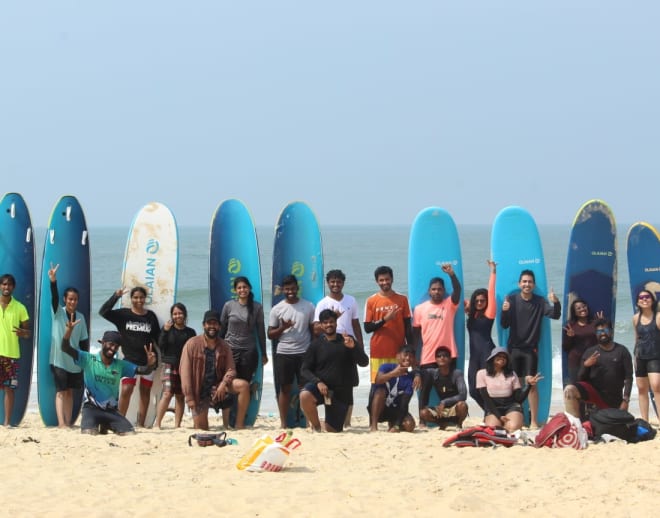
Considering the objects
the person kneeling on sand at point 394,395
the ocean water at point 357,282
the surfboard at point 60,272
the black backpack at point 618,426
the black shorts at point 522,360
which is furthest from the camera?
the ocean water at point 357,282

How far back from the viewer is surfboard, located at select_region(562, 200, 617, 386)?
8.56 m

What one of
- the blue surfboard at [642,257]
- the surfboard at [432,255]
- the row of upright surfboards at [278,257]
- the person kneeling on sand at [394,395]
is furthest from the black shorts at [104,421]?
the blue surfboard at [642,257]

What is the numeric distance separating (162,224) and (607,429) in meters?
4.09

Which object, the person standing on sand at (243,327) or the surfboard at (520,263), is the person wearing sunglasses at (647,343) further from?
the person standing on sand at (243,327)

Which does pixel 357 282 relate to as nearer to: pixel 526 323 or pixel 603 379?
pixel 526 323

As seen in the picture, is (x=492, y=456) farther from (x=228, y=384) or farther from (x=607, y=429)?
(x=228, y=384)

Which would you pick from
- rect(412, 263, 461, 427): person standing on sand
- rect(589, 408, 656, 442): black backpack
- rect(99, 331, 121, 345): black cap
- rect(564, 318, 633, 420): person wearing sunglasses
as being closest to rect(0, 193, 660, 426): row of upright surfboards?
rect(412, 263, 461, 427): person standing on sand

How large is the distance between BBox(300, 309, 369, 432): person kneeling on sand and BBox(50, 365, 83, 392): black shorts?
1.85m

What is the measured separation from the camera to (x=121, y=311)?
25.9ft

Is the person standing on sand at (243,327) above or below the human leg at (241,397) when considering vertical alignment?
above

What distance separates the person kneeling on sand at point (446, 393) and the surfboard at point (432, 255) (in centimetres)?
63

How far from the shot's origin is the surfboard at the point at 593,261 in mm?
8562

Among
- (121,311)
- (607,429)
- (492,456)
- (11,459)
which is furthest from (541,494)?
(121,311)

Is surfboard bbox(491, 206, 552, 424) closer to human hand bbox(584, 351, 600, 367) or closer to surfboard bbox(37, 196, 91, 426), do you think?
human hand bbox(584, 351, 600, 367)
